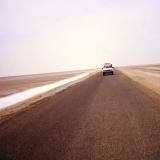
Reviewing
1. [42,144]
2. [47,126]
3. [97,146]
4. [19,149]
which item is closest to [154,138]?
[97,146]

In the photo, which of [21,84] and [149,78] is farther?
[21,84]

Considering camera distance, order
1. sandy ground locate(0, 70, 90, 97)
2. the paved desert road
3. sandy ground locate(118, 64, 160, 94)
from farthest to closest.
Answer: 1. sandy ground locate(0, 70, 90, 97)
2. sandy ground locate(118, 64, 160, 94)
3. the paved desert road

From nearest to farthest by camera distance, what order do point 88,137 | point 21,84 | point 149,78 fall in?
point 88,137 → point 149,78 → point 21,84

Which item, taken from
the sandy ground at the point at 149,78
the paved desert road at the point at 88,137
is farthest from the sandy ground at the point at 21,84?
the paved desert road at the point at 88,137

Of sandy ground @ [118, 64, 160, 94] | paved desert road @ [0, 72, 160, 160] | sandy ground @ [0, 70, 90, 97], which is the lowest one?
sandy ground @ [0, 70, 90, 97]

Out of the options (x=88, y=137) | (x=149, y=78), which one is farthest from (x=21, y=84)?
(x=88, y=137)

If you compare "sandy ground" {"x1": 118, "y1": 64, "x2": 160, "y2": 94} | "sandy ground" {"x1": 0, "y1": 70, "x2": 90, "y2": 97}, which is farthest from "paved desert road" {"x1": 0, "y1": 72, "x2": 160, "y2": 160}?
"sandy ground" {"x1": 0, "y1": 70, "x2": 90, "y2": 97}

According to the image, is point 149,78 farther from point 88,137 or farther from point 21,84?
point 21,84

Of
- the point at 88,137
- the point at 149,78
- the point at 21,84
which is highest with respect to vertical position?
the point at 88,137

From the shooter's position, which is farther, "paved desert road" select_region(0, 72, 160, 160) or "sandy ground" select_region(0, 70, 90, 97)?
"sandy ground" select_region(0, 70, 90, 97)

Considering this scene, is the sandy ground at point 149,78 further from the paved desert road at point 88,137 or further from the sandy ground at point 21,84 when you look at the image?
the sandy ground at point 21,84

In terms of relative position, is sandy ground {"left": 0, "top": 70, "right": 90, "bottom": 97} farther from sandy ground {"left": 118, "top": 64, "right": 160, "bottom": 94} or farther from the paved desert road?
the paved desert road

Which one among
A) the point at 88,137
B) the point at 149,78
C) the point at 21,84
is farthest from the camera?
the point at 21,84

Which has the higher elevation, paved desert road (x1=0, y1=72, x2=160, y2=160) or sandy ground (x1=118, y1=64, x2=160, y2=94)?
paved desert road (x1=0, y1=72, x2=160, y2=160)
